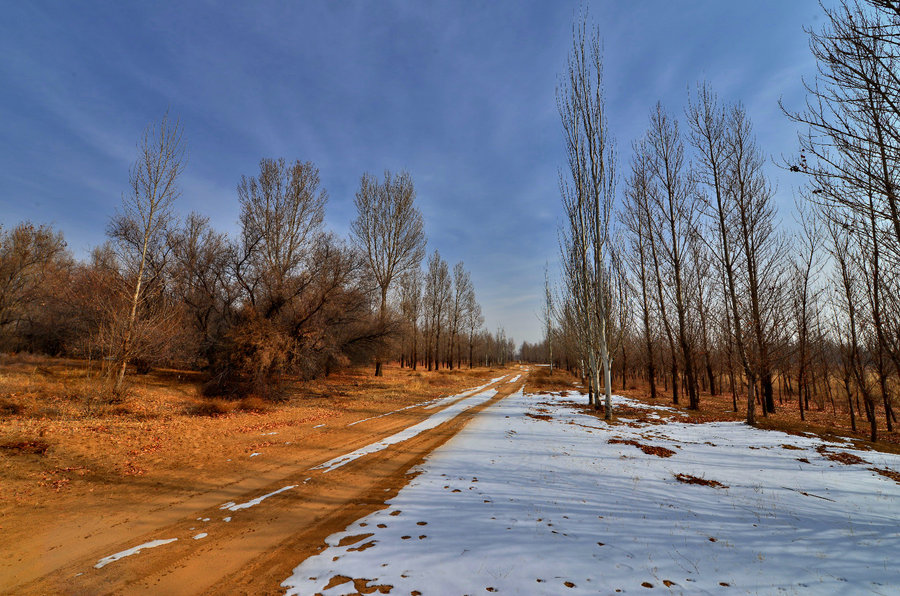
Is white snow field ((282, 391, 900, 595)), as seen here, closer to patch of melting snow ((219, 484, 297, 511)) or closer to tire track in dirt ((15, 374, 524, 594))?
tire track in dirt ((15, 374, 524, 594))

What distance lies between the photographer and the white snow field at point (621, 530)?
3.16 metres

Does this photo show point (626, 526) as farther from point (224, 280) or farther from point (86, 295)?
point (86, 295)

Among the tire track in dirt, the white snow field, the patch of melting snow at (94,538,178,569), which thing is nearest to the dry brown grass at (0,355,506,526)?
the tire track in dirt

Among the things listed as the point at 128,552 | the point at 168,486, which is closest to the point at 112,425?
the point at 168,486

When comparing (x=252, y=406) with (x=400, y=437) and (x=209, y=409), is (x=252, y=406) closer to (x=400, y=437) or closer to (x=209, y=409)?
(x=209, y=409)

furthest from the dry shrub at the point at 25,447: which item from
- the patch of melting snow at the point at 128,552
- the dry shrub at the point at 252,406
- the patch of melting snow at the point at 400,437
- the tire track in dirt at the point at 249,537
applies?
the dry shrub at the point at 252,406

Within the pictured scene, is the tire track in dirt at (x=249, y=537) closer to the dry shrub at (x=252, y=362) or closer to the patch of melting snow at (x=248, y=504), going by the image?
the patch of melting snow at (x=248, y=504)

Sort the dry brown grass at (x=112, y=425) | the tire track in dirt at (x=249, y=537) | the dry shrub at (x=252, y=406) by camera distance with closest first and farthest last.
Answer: the tire track in dirt at (x=249, y=537), the dry brown grass at (x=112, y=425), the dry shrub at (x=252, y=406)

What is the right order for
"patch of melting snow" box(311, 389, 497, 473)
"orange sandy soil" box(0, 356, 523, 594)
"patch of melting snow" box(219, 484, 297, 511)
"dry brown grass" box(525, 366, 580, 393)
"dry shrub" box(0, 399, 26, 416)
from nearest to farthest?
"orange sandy soil" box(0, 356, 523, 594) → "patch of melting snow" box(219, 484, 297, 511) → "patch of melting snow" box(311, 389, 497, 473) → "dry shrub" box(0, 399, 26, 416) → "dry brown grass" box(525, 366, 580, 393)

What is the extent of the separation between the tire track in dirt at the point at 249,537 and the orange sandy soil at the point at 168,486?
18 millimetres

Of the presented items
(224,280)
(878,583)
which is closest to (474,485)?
(878,583)

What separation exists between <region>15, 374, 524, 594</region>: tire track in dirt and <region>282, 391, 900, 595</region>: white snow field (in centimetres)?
37

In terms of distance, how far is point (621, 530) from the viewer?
4191mm

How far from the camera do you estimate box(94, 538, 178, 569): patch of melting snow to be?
3.46 metres
